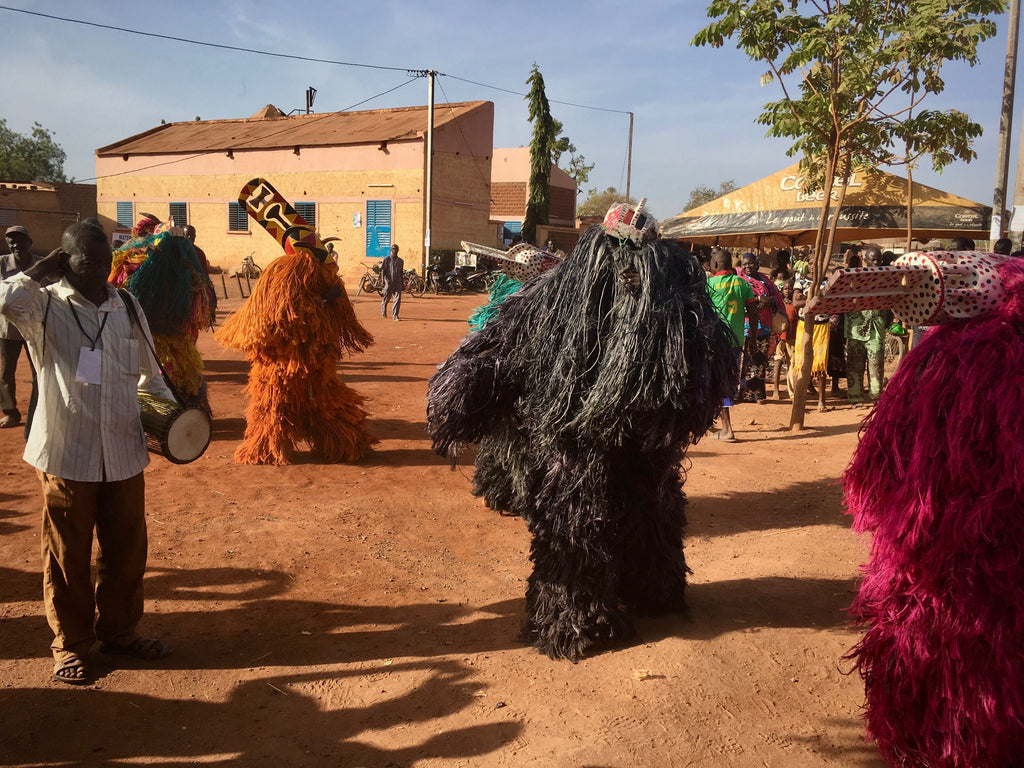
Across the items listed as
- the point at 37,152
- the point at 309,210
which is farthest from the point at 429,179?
the point at 37,152

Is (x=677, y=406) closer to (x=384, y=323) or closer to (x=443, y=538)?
(x=443, y=538)

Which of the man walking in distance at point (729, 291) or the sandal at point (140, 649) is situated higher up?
the man walking in distance at point (729, 291)

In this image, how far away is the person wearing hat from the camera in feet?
22.6

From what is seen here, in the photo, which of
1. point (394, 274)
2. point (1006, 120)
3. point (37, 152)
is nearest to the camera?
point (1006, 120)

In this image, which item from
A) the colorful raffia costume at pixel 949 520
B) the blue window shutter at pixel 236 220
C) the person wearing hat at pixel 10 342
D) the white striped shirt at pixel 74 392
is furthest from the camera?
the blue window shutter at pixel 236 220

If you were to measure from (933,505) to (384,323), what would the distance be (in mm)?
16247

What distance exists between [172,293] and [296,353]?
4.51 feet

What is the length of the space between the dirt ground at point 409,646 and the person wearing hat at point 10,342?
5.79ft

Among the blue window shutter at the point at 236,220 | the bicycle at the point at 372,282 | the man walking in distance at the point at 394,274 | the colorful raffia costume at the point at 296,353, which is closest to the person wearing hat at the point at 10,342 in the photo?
the colorful raffia costume at the point at 296,353

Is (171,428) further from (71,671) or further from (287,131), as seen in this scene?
(287,131)

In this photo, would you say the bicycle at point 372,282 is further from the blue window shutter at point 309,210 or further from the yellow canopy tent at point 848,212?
the yellow canopy tent at point 848,212

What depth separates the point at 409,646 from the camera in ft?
12.3

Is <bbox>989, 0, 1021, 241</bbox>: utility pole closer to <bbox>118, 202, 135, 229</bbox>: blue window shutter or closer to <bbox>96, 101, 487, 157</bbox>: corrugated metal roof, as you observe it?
<bbox>96, 101, 487, 157</bbox>: corrugated metal roof

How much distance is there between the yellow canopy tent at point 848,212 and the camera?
12.0 m
